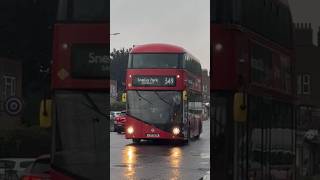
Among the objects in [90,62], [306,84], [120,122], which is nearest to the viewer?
[90,62]

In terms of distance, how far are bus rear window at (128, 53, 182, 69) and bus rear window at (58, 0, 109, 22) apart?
0.83 feet

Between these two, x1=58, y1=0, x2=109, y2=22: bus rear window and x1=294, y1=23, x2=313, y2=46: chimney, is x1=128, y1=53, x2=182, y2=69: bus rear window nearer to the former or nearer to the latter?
x1=58, y1=0, x2=109, y2=22: bus rear window

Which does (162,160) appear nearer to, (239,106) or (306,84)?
(239,106)

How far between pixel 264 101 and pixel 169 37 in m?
0.60

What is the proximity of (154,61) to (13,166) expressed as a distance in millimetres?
896

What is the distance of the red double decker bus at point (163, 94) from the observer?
2.74 metres

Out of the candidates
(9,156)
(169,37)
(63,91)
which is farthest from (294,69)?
(9,156)

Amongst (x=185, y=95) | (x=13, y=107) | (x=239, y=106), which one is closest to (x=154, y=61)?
(x=185, y=95)

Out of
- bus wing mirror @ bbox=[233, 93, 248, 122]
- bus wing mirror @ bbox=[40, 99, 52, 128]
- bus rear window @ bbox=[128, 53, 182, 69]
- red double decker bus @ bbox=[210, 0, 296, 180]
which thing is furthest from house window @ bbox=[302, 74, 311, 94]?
bus wing mirror @ bbox=[40, 99, 52, 128]

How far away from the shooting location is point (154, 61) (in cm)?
294

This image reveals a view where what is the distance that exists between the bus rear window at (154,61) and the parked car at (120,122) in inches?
10.4

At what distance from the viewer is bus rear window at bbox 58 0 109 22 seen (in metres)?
2.75

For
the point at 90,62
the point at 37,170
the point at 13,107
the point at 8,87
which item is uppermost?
the point at 90,62

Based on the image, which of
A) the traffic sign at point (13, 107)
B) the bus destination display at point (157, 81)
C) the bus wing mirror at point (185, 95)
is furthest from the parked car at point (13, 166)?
the bus wing mirror at point (185, 95)
